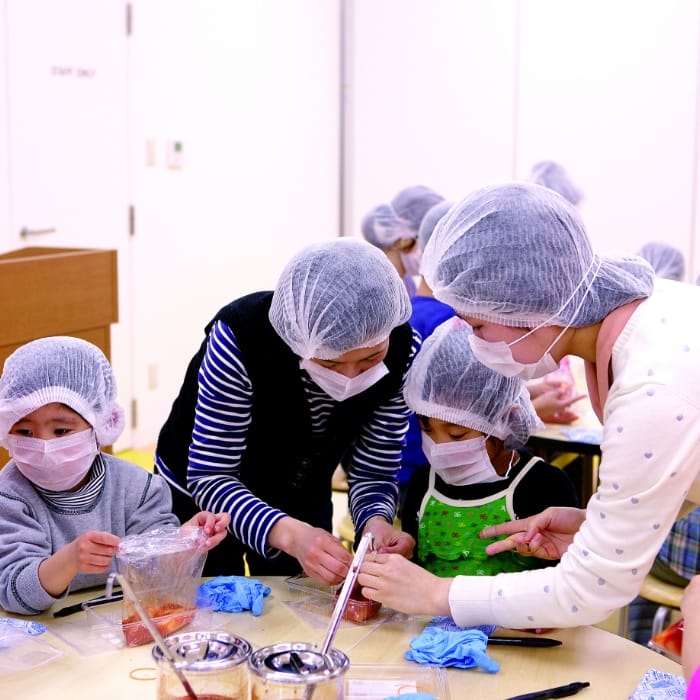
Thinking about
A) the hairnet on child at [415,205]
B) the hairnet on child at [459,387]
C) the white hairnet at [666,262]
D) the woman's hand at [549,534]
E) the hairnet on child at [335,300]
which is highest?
the hairnet on child at [415,205]

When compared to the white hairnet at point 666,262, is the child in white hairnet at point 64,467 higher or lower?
lower

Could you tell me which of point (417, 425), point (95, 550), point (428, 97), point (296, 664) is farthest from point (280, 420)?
point (428, 97)

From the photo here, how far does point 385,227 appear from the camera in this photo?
456 centimetres

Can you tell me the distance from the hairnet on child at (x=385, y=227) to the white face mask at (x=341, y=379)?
2.56 m

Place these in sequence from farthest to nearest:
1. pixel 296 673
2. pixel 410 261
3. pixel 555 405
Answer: pixel 410 261 < pixel 555 405 < pixel 296 673

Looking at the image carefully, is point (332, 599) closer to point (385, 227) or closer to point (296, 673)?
point (296, 673)

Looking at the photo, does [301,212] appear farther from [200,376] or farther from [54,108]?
[200,376]

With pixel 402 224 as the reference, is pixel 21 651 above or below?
below

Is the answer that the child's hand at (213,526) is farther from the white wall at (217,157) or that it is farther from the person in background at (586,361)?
the white wall at (217,157)

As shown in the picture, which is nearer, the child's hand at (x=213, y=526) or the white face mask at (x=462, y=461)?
the child's hand at (x=213, y=526)

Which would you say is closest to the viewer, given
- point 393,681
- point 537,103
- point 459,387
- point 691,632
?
point 691,632

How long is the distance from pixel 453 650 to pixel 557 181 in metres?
3.87

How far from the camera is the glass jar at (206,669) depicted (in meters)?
1.26

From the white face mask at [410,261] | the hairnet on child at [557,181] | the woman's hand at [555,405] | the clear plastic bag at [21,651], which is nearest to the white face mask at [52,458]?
the clear plastic bag at [21,651]
